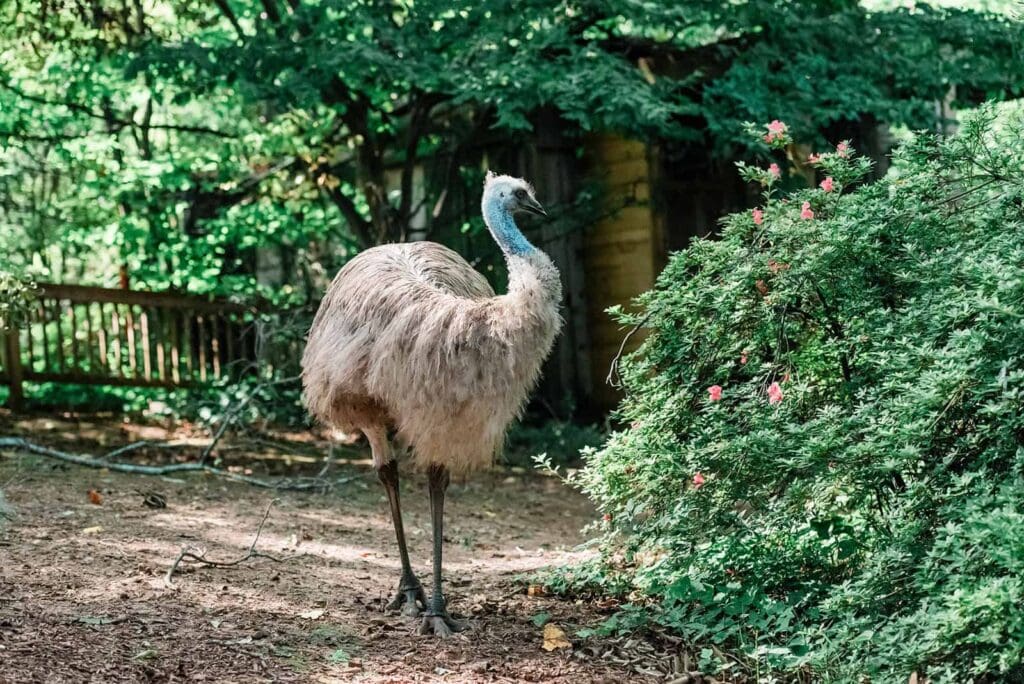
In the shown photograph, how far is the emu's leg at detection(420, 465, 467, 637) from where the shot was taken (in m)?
4.80

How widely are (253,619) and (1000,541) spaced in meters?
2.89

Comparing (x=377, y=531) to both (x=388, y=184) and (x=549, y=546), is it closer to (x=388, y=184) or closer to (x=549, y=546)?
(x=549, y=546)

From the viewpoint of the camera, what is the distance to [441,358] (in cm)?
466

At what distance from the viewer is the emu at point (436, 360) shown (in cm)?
464

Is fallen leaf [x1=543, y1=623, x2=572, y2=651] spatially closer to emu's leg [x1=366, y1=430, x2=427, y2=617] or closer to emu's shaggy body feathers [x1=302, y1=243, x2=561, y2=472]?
emu's leg [x1=366, y1=430, x2=427, y2=617]

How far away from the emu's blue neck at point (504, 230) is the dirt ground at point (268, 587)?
113cm

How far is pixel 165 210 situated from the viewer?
35.0 feet

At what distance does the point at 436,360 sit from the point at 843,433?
5.18 feet

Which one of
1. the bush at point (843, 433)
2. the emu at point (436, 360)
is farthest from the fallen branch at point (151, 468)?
the bush at point (843, 433)

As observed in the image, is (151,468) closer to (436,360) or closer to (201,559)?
(201,559)

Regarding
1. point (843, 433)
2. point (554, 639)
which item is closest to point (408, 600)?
point (554, 639)

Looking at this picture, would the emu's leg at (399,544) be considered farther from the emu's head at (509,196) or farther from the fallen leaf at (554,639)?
the emu's head at (509,196)

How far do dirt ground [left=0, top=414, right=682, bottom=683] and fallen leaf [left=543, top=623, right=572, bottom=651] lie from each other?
37 mm

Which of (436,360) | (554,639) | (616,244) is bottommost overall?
(554,639)
